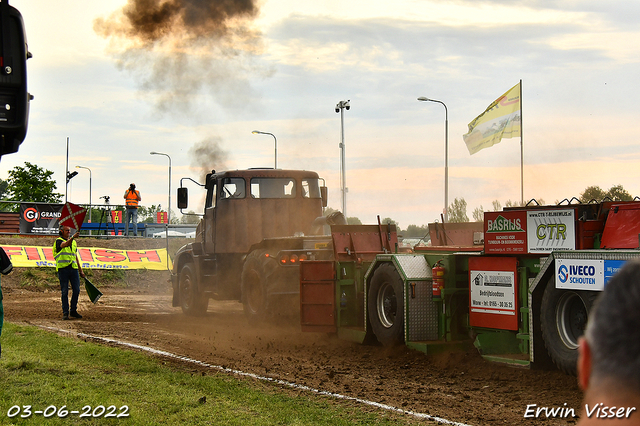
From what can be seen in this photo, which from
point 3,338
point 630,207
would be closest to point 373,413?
point 630,207

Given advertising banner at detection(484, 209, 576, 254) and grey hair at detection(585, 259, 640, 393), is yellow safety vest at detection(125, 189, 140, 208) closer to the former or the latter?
advertising banner at detection(484, 209, 576, 254)

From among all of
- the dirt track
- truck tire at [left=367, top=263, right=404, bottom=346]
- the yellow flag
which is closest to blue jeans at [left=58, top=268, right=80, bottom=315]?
the dirt track

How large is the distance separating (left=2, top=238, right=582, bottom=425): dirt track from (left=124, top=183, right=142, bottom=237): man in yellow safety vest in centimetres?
1231

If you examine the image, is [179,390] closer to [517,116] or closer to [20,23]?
[20,23]

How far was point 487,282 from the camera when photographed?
8336 millimetres

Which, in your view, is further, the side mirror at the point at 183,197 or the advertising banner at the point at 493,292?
the side mirror at the point at 183,197

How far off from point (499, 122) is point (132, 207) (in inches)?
586

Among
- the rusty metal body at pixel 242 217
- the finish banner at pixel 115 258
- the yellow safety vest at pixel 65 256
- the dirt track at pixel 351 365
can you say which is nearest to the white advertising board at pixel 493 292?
the dirt track at pixel 351 365

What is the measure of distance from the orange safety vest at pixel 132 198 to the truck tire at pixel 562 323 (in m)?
22.8

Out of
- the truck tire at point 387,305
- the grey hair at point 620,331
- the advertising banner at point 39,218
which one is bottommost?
the truck tire at point 387,305

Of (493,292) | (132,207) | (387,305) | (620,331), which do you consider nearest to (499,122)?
(132,207)

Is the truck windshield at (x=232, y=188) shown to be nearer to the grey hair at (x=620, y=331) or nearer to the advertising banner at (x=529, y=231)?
the advertising banner at (x=529, y=231)

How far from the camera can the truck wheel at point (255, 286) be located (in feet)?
42.4

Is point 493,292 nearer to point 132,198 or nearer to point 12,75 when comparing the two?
point 12,75
